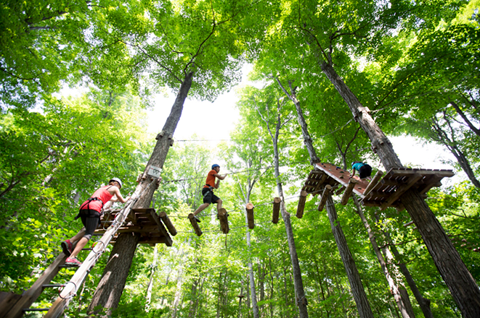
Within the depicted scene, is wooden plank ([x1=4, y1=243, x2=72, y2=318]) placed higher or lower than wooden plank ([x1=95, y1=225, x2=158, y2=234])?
lower

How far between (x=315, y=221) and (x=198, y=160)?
1127cm

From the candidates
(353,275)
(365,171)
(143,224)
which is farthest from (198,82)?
(353,275)

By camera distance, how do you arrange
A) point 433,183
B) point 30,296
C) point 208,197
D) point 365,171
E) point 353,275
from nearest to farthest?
point 30,296 < point 433,183 < point 365,171 < point 208,197 < point 353,275

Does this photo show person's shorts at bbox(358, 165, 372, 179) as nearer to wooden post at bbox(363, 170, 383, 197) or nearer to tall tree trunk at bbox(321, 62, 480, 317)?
tall tree trunk at bbox(321, 62, 480, 317)

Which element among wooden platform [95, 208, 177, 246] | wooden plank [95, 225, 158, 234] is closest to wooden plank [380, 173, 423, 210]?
wooden platform [95, 208, 177, 246]

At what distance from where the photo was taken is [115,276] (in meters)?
3.54

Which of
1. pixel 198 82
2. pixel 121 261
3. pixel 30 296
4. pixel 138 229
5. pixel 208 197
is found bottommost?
pixel 30 296

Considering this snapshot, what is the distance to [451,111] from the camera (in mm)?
12852

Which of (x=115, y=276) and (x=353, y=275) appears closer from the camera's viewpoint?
(x=115, y=276)

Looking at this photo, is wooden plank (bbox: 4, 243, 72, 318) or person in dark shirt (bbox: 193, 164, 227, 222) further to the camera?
person in dark shirt (bbox: 193, 164, 227, 222)

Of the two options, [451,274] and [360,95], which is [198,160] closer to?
[360,95]

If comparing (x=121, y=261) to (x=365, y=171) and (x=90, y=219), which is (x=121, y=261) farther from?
(x=365, y=171)

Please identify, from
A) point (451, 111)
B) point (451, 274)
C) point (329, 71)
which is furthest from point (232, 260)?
point (451, 111)

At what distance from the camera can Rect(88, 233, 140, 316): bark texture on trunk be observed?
327 cm
